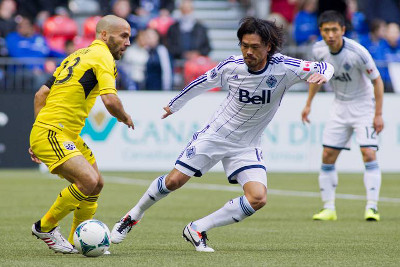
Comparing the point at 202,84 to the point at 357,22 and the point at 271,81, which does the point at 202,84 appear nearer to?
the point at 271,81

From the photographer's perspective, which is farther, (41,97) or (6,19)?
(6,19)

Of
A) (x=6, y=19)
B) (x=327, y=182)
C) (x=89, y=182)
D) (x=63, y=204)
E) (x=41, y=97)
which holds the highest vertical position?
(x=41, y=97)

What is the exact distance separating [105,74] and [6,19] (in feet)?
42.2

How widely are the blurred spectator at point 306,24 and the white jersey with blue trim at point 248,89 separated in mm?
12699

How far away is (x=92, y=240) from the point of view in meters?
7.74

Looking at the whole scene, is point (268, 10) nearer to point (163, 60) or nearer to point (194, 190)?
point (163, 60)

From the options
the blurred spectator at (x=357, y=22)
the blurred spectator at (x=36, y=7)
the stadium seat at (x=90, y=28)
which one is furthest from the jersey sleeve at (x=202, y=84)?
the blurred spectator at (x=36, y=7)

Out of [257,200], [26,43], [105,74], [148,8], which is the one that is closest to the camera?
[105,74]

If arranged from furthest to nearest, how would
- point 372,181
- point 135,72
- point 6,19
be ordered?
1. point 6,19
2. point 135,72
3. point 372,181

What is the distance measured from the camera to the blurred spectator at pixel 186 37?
2031cm

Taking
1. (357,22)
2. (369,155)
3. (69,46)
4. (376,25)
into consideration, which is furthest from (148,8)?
(369,155)

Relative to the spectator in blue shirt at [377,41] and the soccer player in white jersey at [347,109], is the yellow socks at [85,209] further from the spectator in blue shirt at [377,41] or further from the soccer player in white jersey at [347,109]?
the spectator in blue shirt at [377,41]

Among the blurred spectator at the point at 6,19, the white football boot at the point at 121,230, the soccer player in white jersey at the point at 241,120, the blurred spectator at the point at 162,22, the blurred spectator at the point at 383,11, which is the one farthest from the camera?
the blurred spectator at the point at 383,11

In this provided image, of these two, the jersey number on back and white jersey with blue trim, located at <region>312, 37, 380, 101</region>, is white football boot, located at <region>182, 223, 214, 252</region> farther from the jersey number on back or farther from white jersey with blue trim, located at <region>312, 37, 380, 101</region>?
white jersey with blue trim, located at <region>312, 37, 380, 101</region>
